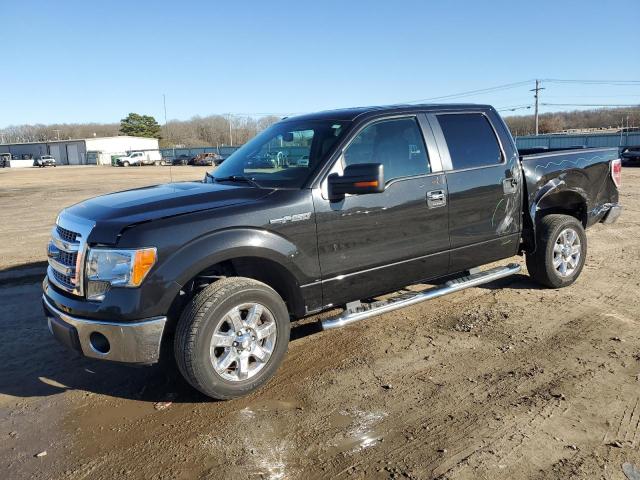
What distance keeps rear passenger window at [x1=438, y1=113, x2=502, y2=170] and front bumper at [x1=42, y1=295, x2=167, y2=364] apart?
298 cm

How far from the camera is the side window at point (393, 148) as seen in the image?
434 centimetres

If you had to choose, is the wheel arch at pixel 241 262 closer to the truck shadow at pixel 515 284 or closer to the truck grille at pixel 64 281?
the truck grille at pixel 64 281

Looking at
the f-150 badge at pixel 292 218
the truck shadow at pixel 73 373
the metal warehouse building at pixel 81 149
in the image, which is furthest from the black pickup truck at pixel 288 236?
the metal warehouse building at pixel 81 149

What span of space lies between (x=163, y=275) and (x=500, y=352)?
2746 mm

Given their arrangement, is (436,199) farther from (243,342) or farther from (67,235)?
(67,235)

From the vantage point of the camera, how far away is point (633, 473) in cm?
276

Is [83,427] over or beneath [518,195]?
beneath

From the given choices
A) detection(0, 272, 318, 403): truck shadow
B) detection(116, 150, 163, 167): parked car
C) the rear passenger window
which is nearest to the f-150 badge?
detection(0, 272, 318, 403): truck shadow

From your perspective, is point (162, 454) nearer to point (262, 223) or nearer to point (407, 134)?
point (262, 223)

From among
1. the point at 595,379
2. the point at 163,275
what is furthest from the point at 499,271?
the point at 163,275

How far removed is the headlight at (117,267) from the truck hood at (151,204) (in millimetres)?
102

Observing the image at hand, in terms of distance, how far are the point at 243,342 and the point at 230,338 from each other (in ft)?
0.36

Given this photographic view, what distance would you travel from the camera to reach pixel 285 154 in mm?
4574

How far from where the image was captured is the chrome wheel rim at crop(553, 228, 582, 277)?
5.85 meters
